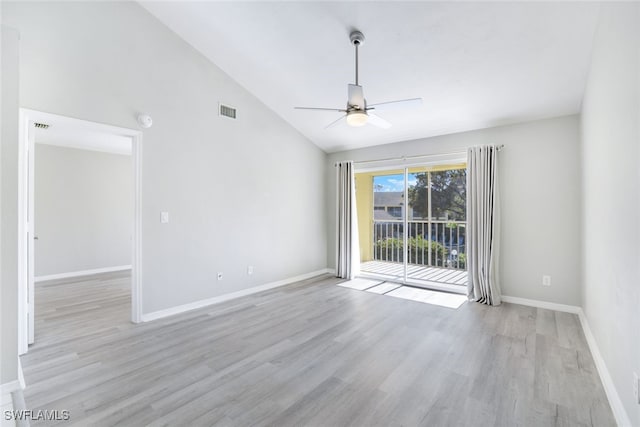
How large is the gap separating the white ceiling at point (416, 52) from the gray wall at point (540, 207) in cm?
27

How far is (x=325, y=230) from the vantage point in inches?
246

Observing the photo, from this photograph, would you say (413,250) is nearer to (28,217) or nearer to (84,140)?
(28,217)

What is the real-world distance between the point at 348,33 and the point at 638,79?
→ 234 cm

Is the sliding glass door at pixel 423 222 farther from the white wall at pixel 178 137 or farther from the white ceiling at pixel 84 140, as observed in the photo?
the white ceiling at pixel 84 140

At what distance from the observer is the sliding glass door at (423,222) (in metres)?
5.20

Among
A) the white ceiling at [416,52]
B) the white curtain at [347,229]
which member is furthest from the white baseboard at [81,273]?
the white ceiling at [416,52]

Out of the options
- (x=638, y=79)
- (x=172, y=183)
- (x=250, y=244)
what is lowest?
(x=250, y=244)

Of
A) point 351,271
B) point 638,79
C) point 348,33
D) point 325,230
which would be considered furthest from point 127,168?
point 638,79

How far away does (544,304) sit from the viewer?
388 cm

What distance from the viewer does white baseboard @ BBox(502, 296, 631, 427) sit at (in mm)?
1781

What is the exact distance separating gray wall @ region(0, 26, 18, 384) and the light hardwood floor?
16.5 inches

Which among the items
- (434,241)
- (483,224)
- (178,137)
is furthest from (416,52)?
(434,241)

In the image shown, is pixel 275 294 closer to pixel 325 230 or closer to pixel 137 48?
pixel 325 230

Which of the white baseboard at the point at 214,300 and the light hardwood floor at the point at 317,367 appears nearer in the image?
the light hardwood floor at the point at 317,367
